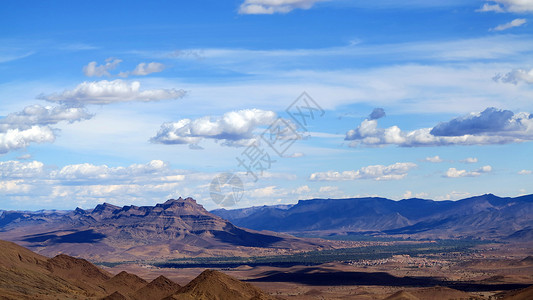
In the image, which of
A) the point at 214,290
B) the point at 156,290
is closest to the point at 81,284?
the point at 156,290

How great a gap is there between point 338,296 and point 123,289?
6100cm

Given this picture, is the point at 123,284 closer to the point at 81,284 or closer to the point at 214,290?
the point at 81,284

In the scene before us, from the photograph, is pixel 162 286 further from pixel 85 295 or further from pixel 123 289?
pixel 85 295

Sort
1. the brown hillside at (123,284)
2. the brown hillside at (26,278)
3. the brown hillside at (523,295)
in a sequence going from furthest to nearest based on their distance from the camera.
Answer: the brown hillside at (123,284)
the brown hillside at (523,295)
the brown hillside at (26,278)

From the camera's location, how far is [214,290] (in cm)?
13738

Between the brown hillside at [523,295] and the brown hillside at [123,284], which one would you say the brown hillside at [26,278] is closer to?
the brown hillside at [123,284]

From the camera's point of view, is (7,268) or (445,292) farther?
(445,292)

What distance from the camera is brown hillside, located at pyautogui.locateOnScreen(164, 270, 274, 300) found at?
134 metres

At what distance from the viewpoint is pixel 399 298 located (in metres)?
157

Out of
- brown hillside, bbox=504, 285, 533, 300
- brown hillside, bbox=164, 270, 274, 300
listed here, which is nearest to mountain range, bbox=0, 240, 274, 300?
brown hillside, bbox=164, 270, 274, 300

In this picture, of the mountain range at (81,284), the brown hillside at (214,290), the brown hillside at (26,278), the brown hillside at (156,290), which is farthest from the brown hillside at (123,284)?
the brown hillside at (214,290)

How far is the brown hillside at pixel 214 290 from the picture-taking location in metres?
134

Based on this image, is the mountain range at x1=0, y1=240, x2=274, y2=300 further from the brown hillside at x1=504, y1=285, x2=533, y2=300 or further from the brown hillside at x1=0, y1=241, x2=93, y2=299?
the brown hillside at x1=504, y1=285, x2=533, y2=300

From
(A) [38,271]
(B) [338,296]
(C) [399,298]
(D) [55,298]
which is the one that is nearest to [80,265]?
(A) [38,271]
